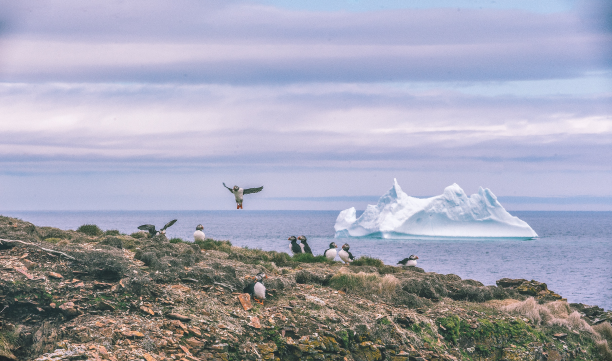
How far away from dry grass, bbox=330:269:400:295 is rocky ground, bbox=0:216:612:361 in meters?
0.05

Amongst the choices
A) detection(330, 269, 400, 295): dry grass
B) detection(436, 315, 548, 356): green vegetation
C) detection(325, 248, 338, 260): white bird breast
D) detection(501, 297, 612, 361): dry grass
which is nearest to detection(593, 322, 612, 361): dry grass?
detection(501, 297, 612, 361): dry grass

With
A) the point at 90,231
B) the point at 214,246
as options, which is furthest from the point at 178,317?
the point at 90,231

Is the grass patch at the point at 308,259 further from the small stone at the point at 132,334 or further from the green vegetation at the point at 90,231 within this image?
the small stone at the point at 132,334

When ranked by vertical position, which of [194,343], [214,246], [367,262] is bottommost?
[194,343]

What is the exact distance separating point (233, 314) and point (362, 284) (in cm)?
546

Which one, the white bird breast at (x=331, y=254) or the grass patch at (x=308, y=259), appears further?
the white bird breast at (x=331, y=254)

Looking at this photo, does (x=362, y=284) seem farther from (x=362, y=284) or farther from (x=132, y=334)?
(x=132, y=334)

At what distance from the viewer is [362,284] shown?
17.0m

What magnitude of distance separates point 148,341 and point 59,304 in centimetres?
267

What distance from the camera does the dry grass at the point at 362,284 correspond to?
16.8 metres

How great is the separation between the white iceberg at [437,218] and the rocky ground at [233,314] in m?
66.3

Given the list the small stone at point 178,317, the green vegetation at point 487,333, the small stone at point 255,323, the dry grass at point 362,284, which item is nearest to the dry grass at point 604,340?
the green vegetation at point 487,333

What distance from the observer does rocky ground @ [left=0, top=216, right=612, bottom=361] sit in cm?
1118

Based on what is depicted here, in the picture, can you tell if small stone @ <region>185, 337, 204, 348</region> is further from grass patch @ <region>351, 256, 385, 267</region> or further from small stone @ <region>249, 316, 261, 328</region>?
grass patch @ <region>351, 256, 385, 267</region>
